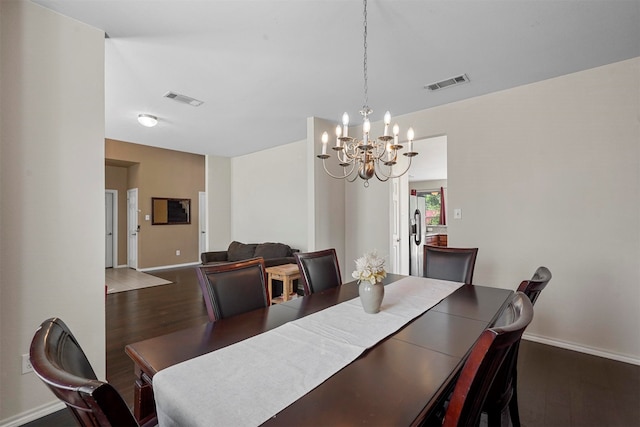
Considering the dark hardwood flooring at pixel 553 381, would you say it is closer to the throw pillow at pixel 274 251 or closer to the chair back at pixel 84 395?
the throw pillow at pixel 274 251

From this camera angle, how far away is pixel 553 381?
222 centimetres

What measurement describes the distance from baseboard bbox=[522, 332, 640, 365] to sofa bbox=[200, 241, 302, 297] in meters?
2.88

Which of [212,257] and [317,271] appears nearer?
[317,271]

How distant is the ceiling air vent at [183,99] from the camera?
3277mm

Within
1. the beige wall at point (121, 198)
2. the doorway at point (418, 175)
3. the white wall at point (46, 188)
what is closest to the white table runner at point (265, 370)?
the white wall at point (46, 188)

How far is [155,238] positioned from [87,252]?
5.65 meters

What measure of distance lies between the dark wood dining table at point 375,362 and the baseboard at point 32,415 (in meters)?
1.21

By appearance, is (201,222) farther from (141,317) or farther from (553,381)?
(553,381)

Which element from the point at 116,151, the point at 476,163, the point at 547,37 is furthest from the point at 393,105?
the point at 116,151

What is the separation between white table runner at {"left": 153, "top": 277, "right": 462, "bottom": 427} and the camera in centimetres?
82

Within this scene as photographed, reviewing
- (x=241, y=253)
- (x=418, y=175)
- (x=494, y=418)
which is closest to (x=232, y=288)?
(x=494, y=418)

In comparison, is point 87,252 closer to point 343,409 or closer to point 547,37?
point 343,409

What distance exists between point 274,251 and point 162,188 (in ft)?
13.5

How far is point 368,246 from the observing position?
4246mm
